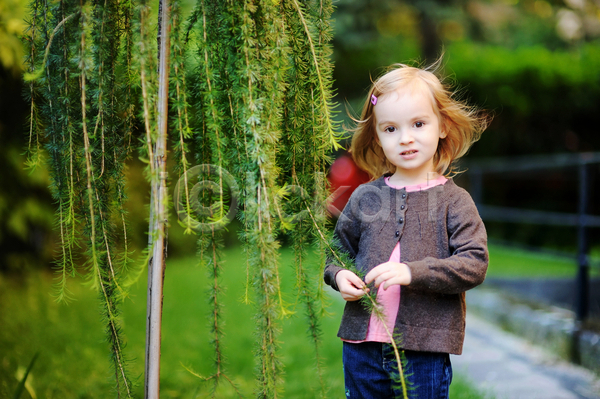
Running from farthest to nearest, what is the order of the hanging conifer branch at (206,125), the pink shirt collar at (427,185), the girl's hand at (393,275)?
1. the pink shirt collar at (427,185)
2. the girl's hand at (393,275)
3. the hanging conifer branch at (206,125)

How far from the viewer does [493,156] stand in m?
7.98

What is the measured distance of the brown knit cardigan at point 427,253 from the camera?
1253mm

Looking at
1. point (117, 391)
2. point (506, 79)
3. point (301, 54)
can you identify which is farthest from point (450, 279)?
point (506, 79)

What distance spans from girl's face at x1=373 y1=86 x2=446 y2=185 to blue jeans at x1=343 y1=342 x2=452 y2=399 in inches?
21.5

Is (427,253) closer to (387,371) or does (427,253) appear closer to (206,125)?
(387,371)

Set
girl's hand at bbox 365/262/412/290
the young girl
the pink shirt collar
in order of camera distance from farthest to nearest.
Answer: the pink shirt collar, the young girl, girl's hand at bbox 365/262/412/290

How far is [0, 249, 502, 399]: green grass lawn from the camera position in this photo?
2.38 meters

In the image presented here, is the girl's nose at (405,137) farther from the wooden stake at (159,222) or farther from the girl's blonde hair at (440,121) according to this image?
the wooden stake at (159,222)

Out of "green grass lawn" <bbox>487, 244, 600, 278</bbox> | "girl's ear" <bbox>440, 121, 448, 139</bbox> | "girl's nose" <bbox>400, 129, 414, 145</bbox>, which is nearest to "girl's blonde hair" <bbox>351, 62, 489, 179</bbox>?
"girl's ear" <bbox>440, 121, 448, 139</bbox>

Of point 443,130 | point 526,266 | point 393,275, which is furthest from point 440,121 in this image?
point 526,266

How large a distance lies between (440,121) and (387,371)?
75cm

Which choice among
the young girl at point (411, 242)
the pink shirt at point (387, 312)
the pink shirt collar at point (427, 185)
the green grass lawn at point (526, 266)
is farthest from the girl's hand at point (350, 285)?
the green grass lawn at point (526, 266)

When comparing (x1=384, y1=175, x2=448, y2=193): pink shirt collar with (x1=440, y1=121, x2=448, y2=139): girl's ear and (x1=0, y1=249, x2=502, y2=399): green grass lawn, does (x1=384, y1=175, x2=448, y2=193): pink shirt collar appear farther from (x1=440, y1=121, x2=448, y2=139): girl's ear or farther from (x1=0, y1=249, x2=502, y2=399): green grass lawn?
(x1=0, y1=249, x2=502, y2=399): green grass lawn

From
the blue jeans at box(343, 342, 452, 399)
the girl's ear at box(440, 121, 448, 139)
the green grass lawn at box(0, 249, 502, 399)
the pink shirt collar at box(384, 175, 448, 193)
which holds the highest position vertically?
the girl's ear at box(440, 121, 448, 139)
